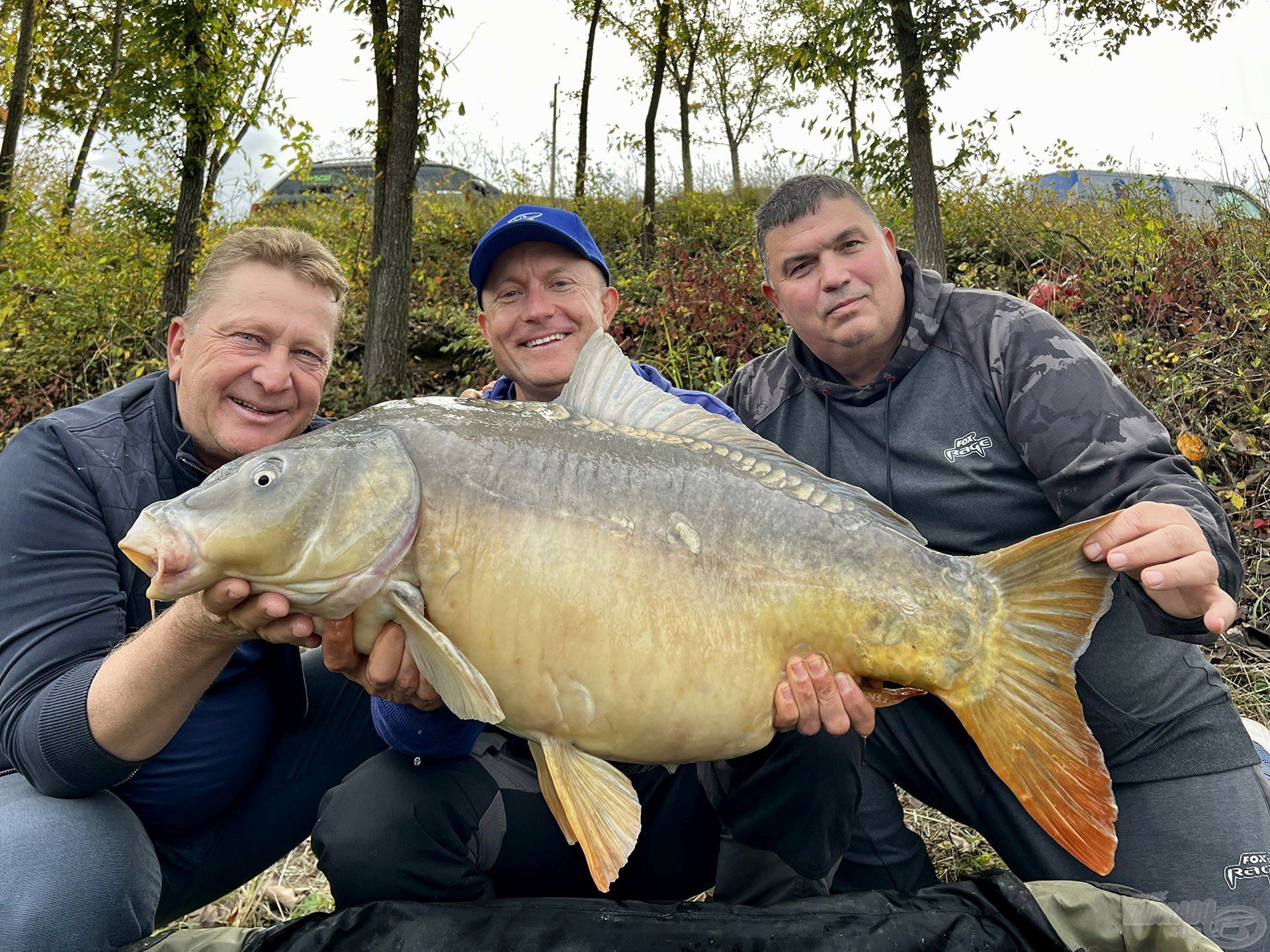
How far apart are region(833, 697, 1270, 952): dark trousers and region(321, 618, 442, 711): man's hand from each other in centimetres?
109

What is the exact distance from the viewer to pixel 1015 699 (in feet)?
4.45

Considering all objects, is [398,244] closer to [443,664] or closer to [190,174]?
[190,174]

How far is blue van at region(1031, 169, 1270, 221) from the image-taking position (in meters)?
4.98

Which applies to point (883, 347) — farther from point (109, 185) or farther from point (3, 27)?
point (3, 27)

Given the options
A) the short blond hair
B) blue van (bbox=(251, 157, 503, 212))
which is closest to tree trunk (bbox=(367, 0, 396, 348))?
blue van (bbox=(251, 157, 503, 212))

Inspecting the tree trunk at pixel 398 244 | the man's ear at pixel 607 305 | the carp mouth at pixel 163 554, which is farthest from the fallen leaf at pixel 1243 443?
the tree trunk at pixel 398 244

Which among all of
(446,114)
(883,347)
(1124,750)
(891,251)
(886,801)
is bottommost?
(886,801)

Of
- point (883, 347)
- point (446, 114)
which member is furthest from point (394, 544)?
point (446, 114)

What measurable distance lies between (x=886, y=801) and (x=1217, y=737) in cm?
69

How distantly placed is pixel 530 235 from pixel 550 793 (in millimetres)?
1411

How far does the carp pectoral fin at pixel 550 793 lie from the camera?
4.39ft

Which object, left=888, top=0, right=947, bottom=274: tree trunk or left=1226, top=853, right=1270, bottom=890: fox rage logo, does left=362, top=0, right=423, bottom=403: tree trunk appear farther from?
left=1226, top=853, right=1270, bottom=890: fox rage logo

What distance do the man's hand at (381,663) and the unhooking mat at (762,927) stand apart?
0.33m

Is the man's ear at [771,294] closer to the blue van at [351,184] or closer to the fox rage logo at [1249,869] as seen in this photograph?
the fox rage logo at [1249,869]
